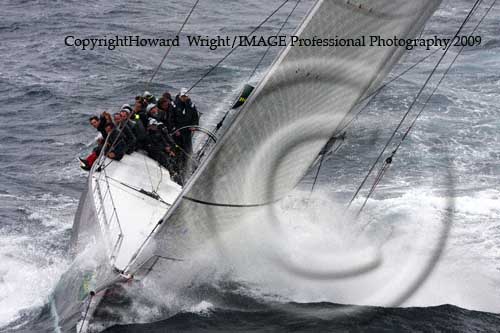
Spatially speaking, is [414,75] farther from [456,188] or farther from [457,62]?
[456,188]

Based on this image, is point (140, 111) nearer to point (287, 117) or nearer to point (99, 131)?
point (99, 131)

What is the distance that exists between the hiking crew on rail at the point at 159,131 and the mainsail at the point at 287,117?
91.2 inches

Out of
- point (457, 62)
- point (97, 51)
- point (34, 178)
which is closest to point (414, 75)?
point (457, 62)

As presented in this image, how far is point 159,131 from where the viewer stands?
33.7ft

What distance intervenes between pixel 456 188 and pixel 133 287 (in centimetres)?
666

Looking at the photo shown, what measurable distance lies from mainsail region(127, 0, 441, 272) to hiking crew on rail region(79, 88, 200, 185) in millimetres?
2316

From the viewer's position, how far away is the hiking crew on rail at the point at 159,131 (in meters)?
10.3

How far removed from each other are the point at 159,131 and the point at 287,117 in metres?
2.98

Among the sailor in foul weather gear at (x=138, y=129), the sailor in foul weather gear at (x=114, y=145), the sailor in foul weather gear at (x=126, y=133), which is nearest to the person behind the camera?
the sailor in foul weather gear at (x=126, y=133)

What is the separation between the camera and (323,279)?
9.39m

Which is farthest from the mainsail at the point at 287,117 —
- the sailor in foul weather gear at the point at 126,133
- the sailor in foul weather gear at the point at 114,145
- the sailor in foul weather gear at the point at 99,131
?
the sailor in foul weather gear at the point at 99,131

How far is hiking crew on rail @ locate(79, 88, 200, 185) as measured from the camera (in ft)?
33.9

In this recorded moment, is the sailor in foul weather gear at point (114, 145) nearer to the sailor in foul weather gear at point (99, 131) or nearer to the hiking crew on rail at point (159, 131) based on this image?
the hiking crew on rail at point (159, 131)

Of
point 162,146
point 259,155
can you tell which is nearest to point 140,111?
point 162,146
